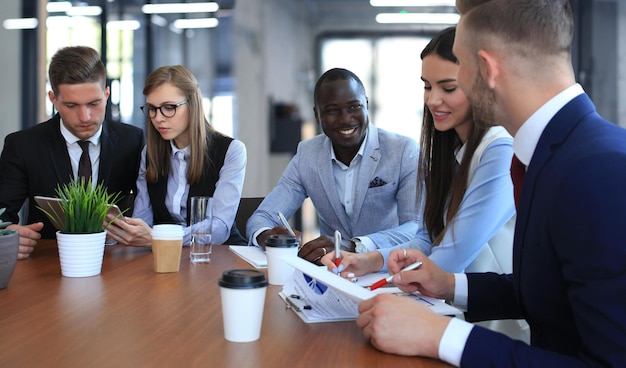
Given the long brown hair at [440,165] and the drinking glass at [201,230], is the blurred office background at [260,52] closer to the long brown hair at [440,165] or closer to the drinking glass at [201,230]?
the long brown hair at [440,165]

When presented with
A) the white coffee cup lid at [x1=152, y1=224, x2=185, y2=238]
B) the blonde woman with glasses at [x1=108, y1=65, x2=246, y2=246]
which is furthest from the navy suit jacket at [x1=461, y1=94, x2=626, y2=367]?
the blonde woman with glasses at [x1=108, y1=65, x2=246, y2=246]

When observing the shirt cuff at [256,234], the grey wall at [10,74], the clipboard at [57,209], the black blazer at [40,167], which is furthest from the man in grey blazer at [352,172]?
the grey wall at [10,74]

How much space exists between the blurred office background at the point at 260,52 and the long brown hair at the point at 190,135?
1991mm

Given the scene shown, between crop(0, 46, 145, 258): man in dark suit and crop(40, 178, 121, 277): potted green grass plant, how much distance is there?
106 centimetres

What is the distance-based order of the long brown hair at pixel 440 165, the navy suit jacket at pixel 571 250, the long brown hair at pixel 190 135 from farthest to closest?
the long brown hair at pixel 190 135 < the long brown hair at pixel 440 165 < the navy suit jacket at pixel 571 250

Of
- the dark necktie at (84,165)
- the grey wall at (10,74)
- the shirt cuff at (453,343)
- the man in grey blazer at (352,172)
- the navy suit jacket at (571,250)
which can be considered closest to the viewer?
the navy suit jacket at (571,250)

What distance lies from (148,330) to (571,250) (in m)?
0.82

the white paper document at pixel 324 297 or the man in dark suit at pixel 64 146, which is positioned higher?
the man in dark suit at pixel 64 146

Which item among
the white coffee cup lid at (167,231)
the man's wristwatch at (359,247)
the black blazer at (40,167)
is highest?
the black blazer at (40,167)

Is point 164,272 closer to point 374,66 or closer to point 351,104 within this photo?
point 351,104

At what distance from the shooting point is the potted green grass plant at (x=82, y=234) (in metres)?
1.82

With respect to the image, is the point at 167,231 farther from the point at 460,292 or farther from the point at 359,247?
the point at 460,292

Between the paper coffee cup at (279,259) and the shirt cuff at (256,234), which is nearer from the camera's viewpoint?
the paper coffee cup at (279,259)

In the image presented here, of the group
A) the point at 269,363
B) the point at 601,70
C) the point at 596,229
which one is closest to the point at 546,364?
the point at 596,229
